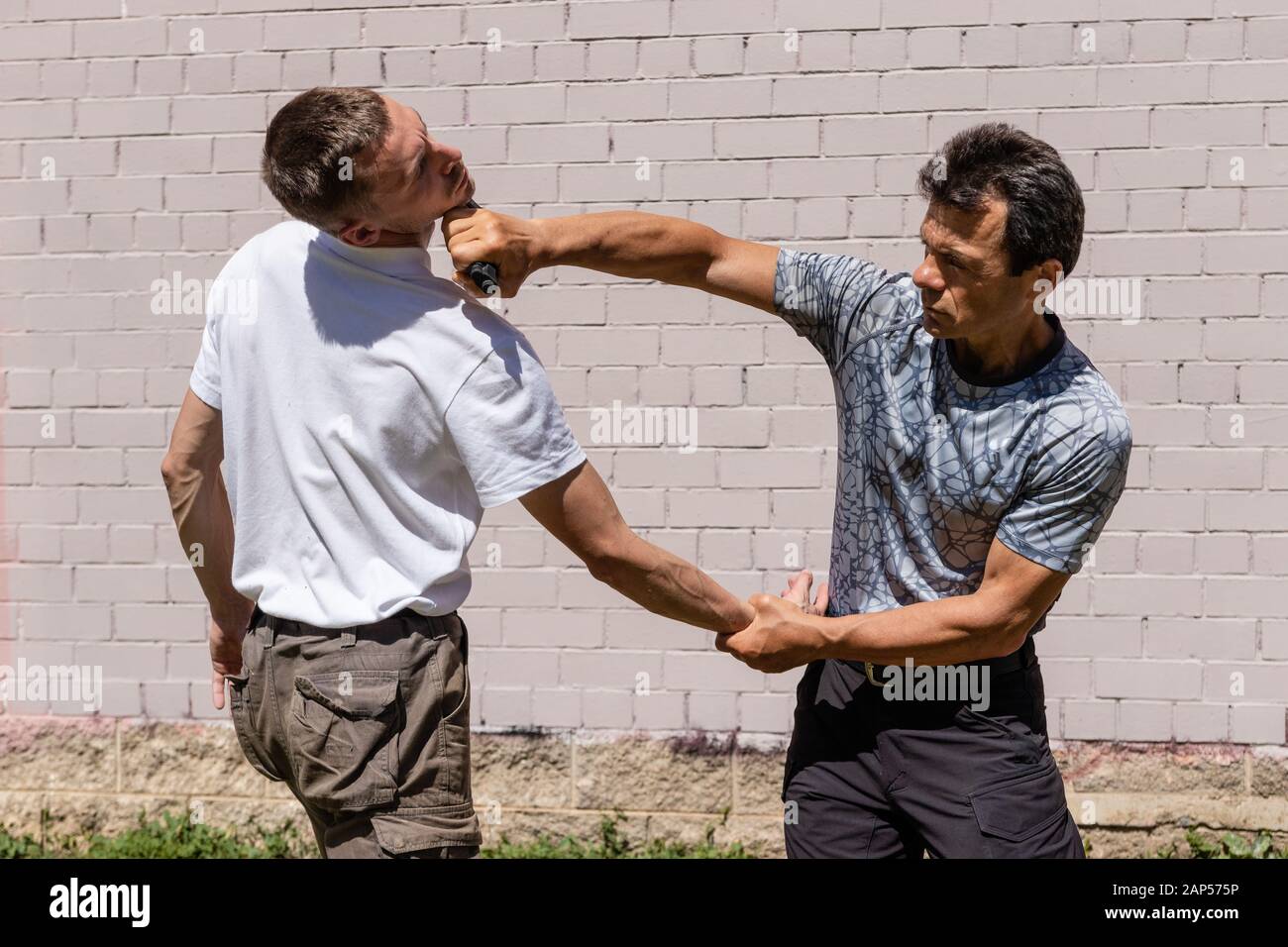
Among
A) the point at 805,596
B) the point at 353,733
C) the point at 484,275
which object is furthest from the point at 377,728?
the point at 805,596

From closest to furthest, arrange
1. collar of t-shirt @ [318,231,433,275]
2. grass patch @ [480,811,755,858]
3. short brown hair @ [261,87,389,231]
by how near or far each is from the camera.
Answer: short brown hair @ [261,87,389,231] < collar of t-shirt @ [318,231,433,275] < grass patch @ [480,811,755,858]

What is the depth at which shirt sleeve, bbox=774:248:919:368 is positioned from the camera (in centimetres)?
301

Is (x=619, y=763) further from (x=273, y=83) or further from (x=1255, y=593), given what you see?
(x=273, y=83)

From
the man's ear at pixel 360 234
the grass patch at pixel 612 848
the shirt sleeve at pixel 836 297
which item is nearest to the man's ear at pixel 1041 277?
→ the shirt sleeve at pixel 836 297

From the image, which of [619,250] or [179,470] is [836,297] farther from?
[179,470]

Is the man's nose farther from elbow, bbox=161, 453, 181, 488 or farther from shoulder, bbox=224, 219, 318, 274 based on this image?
elbow, bbox=161, 453, 181, 488

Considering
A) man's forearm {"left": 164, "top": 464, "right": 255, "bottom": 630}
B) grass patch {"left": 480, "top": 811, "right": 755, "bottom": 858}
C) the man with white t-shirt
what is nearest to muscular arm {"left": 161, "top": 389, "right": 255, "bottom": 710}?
man's forearm {"left": 164, "top": 464, "right": 255, "bottom": 630}

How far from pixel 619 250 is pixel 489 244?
444 mm

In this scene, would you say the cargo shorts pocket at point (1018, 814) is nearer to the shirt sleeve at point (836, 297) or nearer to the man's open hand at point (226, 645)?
the shirt sleeve at point (836, 297)

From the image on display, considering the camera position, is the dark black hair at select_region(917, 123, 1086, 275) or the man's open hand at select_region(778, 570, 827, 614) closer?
the dark black hair at select_region(917, 123, 1086, 275)

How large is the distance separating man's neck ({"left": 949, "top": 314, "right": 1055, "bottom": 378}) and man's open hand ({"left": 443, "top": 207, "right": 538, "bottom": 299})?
3.33ft

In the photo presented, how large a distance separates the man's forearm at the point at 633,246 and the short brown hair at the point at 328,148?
1.63 ft

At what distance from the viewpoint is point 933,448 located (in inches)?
112

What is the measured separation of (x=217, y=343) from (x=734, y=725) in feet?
8.87
